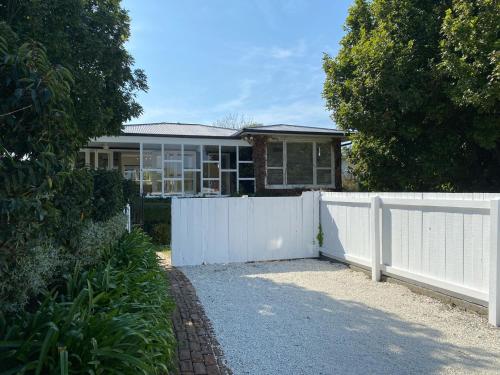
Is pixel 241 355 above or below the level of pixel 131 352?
below

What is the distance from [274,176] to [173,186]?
4.46 meters

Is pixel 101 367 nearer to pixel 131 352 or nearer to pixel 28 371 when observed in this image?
pixel 131 352

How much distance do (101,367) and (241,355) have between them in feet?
5.86

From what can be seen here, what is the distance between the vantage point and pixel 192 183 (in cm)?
1742

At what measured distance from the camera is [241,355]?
3846 millimetres

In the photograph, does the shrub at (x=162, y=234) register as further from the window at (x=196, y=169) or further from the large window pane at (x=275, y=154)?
the large window pane at (x=275, y=154)

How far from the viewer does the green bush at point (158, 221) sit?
12641 millimetres

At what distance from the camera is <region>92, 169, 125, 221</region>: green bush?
17.7 ft

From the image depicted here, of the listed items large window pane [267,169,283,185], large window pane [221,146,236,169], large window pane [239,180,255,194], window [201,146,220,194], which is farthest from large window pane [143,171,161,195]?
large window pane [267,169,283,185]

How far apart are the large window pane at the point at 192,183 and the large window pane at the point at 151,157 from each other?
51.0 inches

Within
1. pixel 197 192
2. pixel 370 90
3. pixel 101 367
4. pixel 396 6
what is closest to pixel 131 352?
pixel 101 367

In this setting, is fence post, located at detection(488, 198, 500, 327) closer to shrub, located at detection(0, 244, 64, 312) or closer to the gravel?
the gravel

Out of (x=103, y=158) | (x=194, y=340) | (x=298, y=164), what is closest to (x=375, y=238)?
(x=194, y=340)

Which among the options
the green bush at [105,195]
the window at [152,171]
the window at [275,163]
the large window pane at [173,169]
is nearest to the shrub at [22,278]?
the green bush at [105,195]
